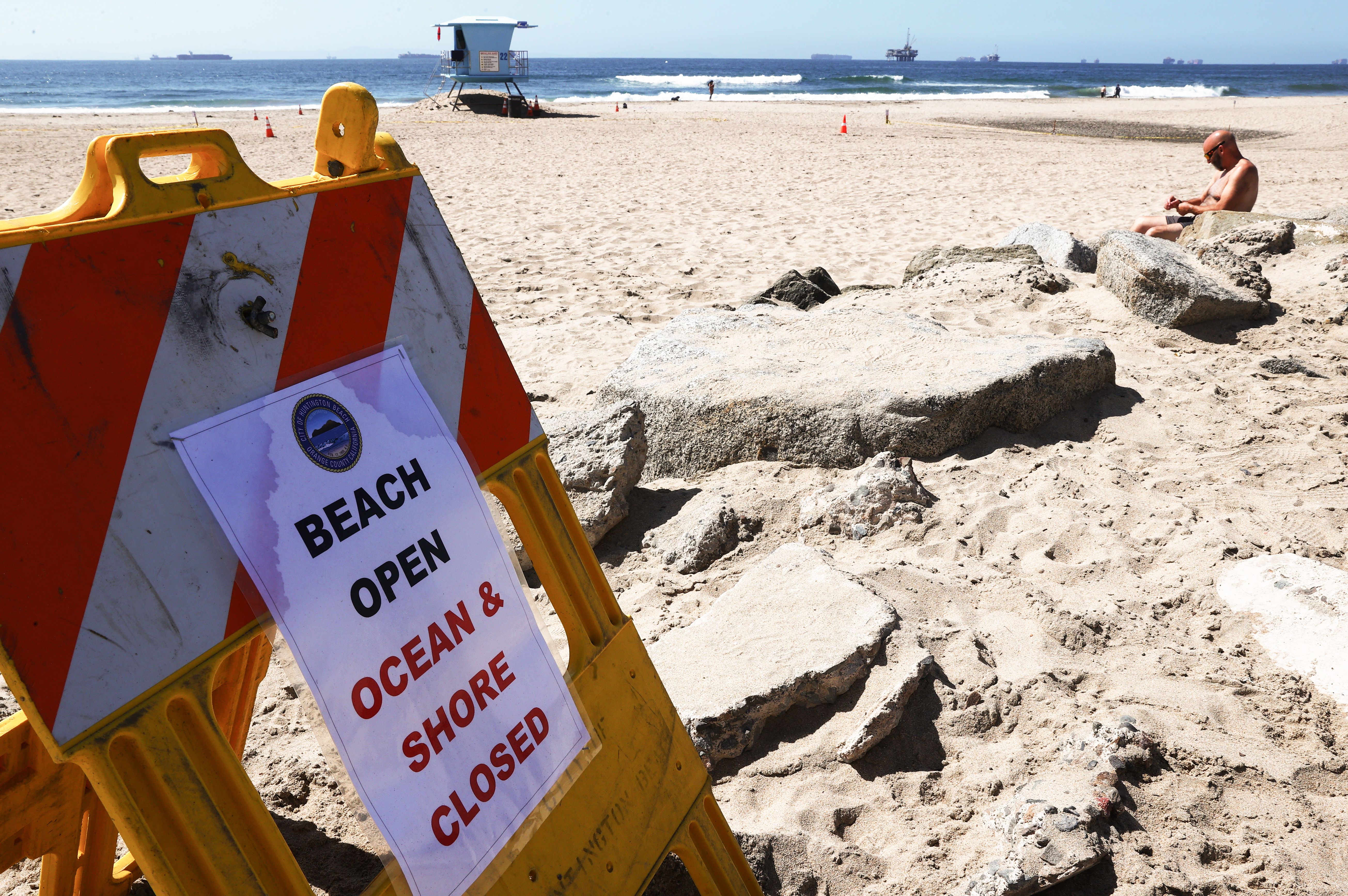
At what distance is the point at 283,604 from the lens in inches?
40.5

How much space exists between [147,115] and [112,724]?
111 feet

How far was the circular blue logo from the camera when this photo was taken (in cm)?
112

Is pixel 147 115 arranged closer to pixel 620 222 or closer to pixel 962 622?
pixel 620 222

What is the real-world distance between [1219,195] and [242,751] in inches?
302

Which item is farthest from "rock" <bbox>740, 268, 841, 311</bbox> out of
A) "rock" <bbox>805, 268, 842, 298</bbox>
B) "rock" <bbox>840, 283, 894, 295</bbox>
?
"rock" <bbox>840, 283, 894, 295</bbox>

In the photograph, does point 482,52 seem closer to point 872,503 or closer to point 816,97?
point 816,97

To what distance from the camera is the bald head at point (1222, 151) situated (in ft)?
21.6

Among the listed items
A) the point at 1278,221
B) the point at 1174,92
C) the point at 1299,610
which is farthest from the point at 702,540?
the point at 1174,92

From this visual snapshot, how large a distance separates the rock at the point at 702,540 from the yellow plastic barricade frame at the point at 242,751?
1317mm

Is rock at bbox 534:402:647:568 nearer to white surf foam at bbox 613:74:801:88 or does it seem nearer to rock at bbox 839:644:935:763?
rock at bbox 839:644:935:763

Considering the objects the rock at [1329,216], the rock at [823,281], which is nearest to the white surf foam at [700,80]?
the rock at [1329,216]

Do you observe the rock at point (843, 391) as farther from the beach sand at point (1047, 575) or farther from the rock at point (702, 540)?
the rock at point (702, 540)

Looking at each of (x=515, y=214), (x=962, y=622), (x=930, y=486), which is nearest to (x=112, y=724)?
(x=962, y=622)

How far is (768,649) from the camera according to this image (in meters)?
2.22
